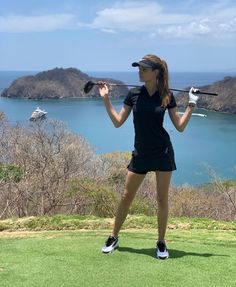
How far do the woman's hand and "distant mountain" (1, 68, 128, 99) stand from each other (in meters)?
136

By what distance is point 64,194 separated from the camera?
16.1m

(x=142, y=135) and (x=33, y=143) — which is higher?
(x=142, y=135)

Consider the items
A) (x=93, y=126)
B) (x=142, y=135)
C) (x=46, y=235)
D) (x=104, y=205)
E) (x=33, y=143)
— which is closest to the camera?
(x=142, y=135)

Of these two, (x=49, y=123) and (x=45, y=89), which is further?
(x=45, y=89)

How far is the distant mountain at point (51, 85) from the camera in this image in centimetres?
14450

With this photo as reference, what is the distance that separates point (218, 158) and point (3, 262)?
57896 millimetres

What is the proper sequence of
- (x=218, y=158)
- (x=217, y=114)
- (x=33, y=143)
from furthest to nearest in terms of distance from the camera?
(x=217, y=114) < (x=218, y=158) < (x=33, y=143)

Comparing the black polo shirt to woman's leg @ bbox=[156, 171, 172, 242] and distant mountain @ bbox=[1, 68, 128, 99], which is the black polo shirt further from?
distant mountain @ bbox=[1, 68, 128, 99]

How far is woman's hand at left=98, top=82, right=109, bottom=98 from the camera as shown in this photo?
4621mm

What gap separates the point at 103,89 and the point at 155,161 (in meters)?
0.85

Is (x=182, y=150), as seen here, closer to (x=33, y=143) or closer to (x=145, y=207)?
(x=33, y=143)

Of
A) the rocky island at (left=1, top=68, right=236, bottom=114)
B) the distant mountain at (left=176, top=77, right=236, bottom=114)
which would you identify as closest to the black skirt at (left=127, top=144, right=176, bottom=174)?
the distant mountain at (left=176, top=77, right=236, bottom=114)

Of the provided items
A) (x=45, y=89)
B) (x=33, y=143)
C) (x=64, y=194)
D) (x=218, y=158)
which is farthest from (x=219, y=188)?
(x=45, y=89)

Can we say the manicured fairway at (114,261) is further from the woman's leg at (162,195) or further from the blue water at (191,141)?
the blue water at (191,141)
